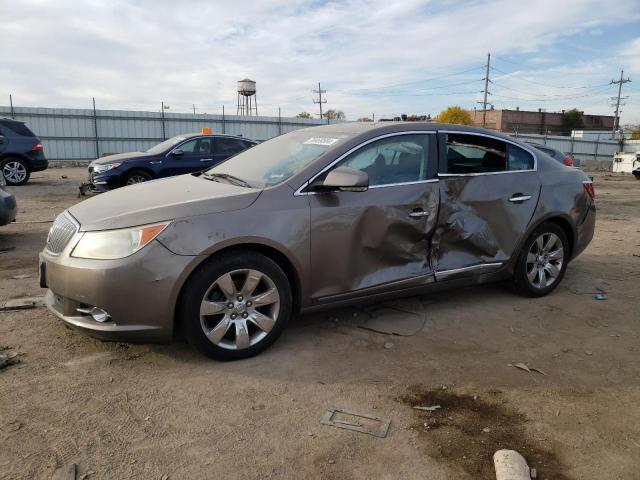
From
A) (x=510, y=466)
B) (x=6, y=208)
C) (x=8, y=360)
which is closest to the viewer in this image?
(x=510, y=466)

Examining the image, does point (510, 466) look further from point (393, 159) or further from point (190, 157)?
point (190, 157)

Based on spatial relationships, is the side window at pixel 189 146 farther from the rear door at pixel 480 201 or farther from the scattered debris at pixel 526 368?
the scattered debris at pixel 526 368

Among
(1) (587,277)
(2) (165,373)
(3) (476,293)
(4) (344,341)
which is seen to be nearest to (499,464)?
(4) (344,341)

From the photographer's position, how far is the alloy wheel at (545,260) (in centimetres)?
479

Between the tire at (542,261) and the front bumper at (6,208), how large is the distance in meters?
6.12

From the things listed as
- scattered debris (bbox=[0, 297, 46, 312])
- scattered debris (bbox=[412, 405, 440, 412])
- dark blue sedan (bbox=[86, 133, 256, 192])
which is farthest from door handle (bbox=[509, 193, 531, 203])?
dark blue sedan (bbox=[86, 133, 256, 192])

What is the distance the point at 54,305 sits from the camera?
3461mm

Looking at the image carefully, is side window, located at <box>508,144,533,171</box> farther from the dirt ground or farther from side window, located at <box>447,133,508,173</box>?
the dirt ground

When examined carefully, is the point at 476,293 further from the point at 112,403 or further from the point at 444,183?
the point at 112,403

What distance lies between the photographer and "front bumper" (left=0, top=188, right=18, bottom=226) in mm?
6527

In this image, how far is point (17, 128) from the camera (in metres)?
13.3

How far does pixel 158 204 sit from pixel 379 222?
1566mm

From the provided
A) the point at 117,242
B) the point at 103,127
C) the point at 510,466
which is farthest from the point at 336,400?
the point at 103,127

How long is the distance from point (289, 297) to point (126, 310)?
1.05 m
